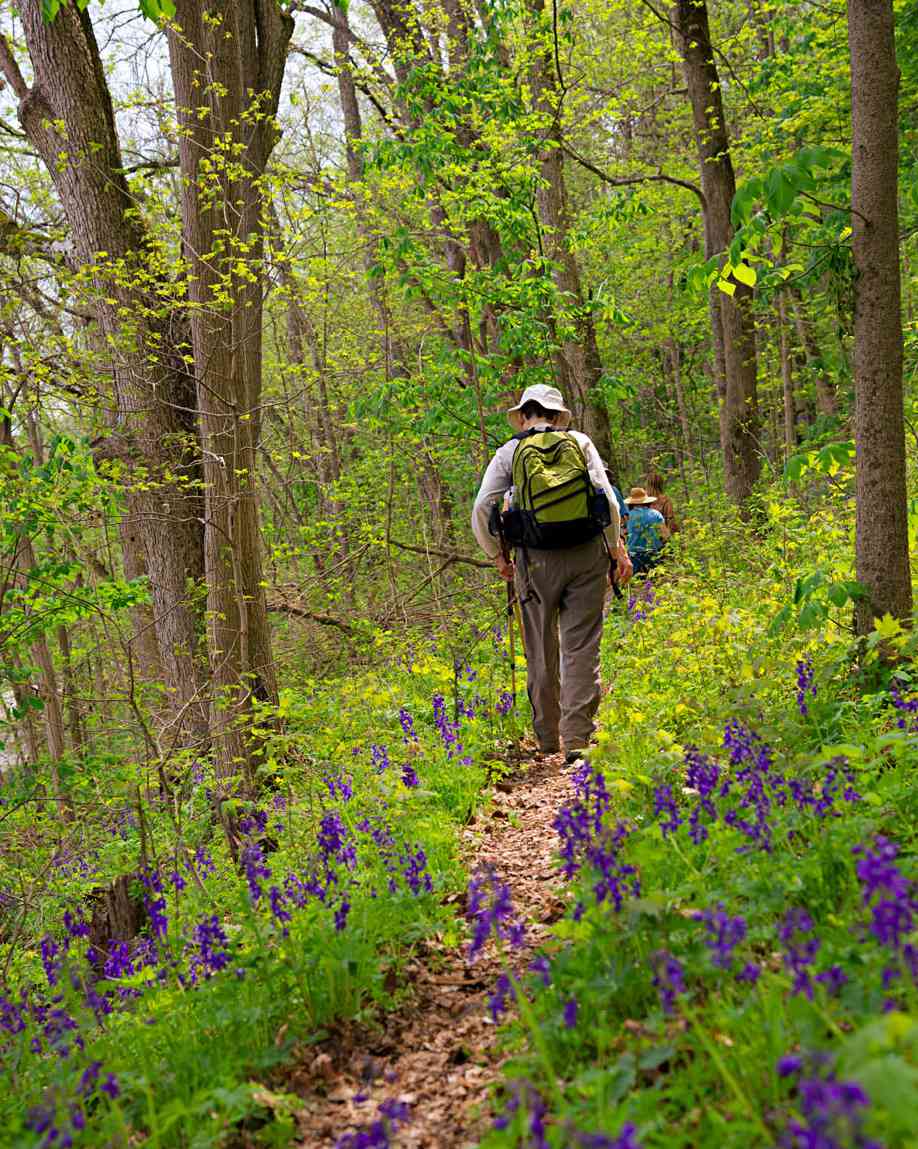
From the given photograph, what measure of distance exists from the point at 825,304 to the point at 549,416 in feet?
5.60

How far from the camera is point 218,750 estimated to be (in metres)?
6.76

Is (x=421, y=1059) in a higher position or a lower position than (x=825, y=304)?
lower

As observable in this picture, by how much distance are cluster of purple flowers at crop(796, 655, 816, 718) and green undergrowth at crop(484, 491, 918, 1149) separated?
0.02 m

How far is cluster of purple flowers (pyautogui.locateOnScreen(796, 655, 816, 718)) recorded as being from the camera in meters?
4.29

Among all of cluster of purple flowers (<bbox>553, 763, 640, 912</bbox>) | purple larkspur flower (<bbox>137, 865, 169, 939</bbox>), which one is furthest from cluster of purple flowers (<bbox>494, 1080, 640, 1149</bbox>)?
purple larkspur flower (<bbox>137, 865, 169, 939</bbox>)

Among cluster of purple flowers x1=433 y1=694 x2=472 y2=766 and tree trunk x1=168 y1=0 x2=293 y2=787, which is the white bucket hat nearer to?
cluster of purple flowers x1=433 y1=694 x2=472 y2=766

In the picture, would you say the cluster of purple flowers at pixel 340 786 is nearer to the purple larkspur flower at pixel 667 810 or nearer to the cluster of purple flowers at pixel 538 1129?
the purple larkspur flower at pixel 667 810

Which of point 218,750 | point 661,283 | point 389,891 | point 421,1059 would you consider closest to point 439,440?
point 218,750

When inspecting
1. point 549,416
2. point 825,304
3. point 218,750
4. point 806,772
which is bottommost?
point 218,750

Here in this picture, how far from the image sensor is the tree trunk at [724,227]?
12.1m

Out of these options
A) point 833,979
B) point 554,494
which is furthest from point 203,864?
point 833,979

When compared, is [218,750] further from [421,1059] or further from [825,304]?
[825,304]

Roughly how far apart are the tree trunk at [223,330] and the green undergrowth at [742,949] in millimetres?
3478

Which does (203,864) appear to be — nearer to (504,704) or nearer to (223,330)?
(504,704)
